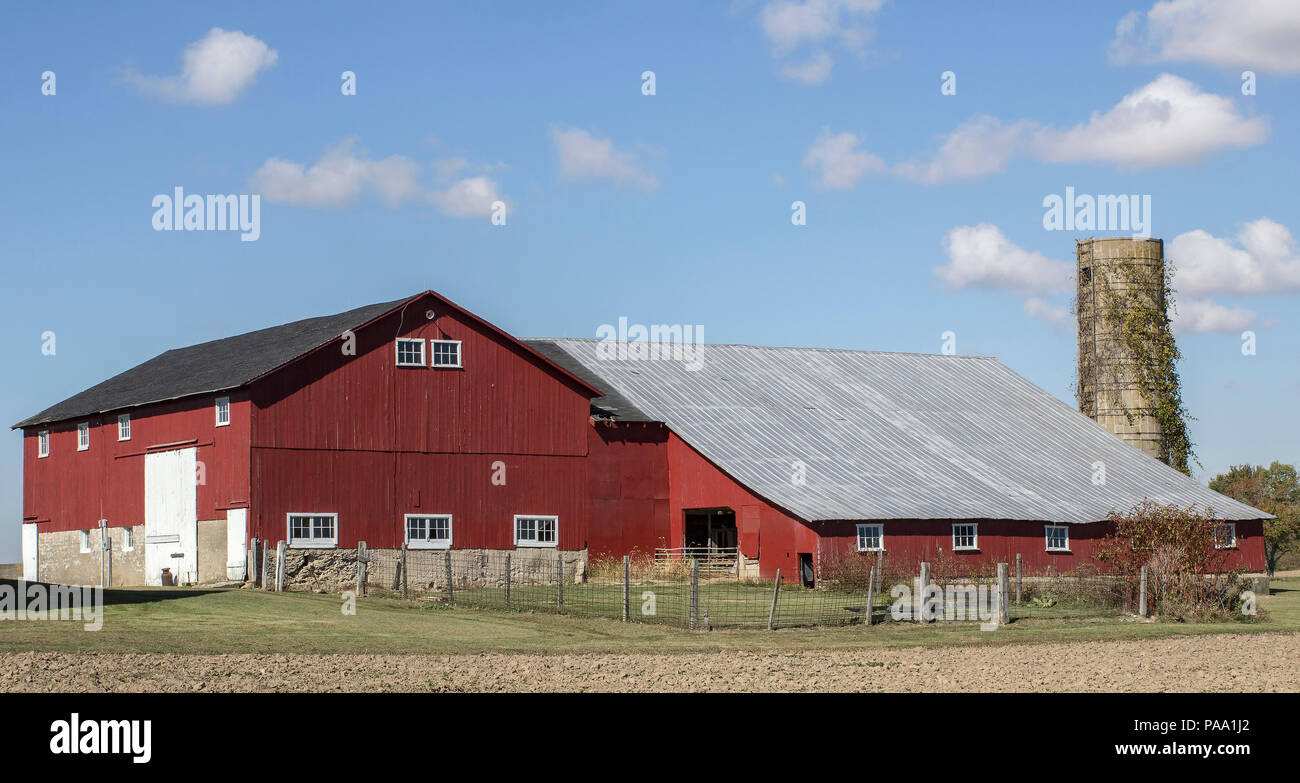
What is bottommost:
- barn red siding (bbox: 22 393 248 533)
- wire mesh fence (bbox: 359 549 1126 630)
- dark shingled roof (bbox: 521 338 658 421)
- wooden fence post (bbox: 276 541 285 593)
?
wire mesh fence (bbox: 359 549 1126 630)

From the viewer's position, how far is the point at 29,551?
171ft

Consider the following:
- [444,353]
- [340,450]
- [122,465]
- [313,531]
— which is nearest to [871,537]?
[444,353]

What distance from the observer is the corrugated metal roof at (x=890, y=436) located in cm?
4688

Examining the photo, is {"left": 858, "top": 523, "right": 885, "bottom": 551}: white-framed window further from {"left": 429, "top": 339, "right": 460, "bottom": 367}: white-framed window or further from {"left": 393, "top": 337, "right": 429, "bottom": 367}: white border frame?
{"left": 393, "top": 337, "right": 429, "bottom": 367}: white border frame

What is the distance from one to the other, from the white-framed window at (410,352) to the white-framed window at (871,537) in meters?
14.2

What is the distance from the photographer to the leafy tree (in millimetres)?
81375

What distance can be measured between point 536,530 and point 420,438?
477 cm

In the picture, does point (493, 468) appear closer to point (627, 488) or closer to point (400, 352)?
point (400, 352)

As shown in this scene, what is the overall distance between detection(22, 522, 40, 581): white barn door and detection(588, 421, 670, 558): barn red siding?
20.5m

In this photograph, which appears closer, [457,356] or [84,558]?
[457,356]

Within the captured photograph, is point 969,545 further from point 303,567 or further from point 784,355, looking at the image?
point 303,567

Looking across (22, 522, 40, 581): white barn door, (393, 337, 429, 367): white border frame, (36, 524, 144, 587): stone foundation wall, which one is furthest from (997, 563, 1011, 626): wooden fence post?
(22, 522, 40, 581): white barn door
